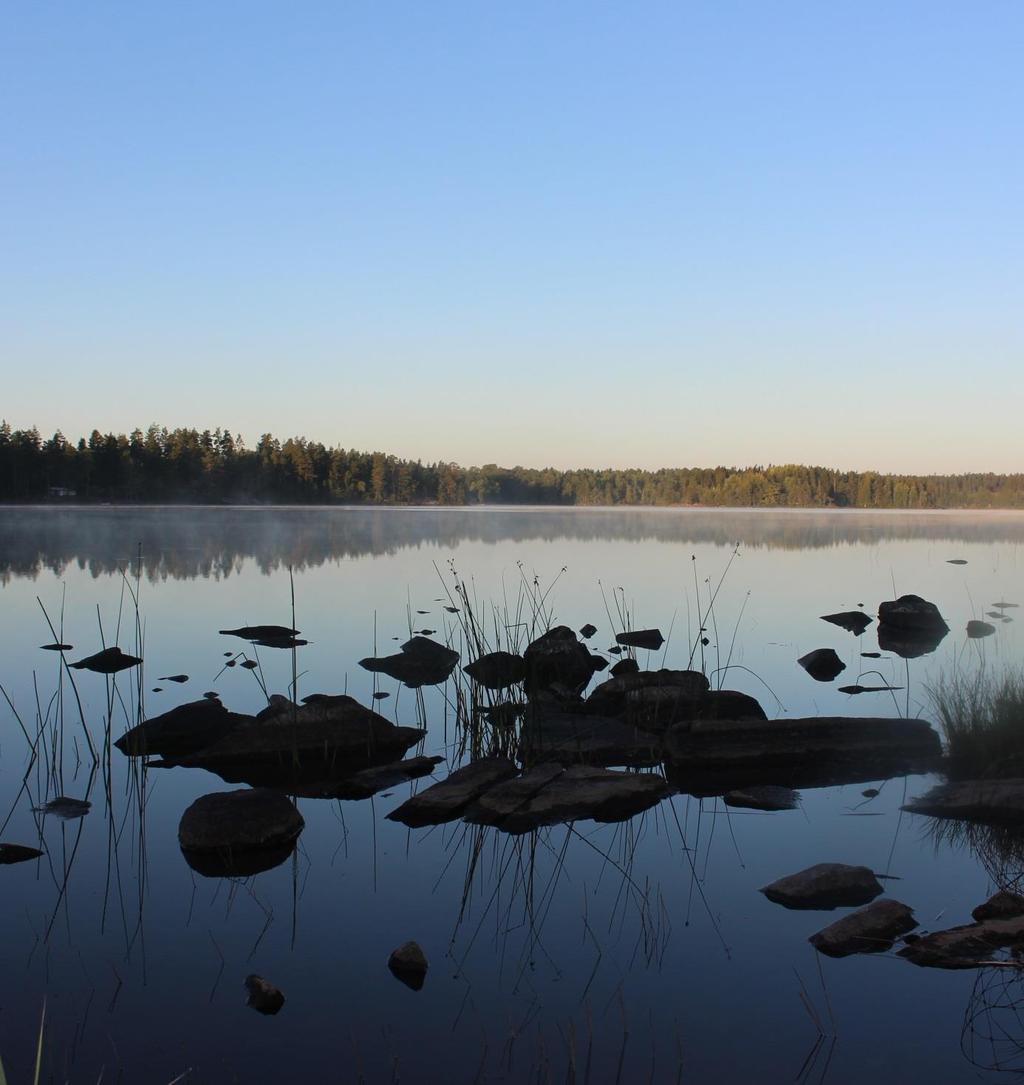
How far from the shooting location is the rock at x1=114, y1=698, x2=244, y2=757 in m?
8.15

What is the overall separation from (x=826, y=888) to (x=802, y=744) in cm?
299

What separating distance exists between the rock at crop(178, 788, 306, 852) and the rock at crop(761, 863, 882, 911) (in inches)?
113

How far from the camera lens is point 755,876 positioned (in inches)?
215

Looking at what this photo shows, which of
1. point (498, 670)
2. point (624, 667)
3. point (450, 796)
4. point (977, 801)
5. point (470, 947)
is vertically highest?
point (498, 670)

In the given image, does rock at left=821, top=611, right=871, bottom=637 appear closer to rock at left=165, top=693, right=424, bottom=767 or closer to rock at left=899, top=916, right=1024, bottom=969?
rock at left=165, top=693, right=424, bottom=767

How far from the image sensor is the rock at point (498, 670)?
29.4ft

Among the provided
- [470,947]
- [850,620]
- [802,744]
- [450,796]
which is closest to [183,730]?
[450,796]

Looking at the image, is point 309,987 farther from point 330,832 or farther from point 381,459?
point 381,459

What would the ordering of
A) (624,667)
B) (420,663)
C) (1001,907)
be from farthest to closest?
(420,663)
(624,667)
(1001,907)

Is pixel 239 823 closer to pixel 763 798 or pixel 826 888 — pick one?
pixel 826 888

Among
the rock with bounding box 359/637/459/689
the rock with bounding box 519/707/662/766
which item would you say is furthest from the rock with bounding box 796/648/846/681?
the rock with bounding box 359/637/459/689

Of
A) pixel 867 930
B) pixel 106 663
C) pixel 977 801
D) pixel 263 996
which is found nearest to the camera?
pixel 263 996

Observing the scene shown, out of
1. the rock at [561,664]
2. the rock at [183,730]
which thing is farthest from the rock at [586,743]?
the rock at [183,730]

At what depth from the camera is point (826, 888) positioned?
5.02m
